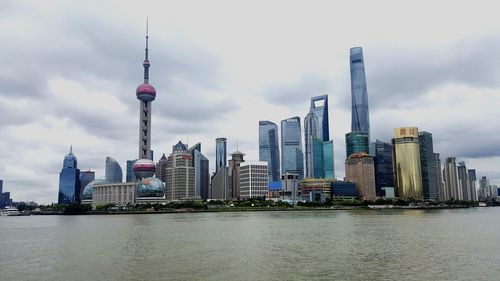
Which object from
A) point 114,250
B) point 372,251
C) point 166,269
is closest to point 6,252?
point 114,250

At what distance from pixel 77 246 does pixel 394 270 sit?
179 feet

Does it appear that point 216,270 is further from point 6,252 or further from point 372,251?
point 6,252

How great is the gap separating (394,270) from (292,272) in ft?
35.4

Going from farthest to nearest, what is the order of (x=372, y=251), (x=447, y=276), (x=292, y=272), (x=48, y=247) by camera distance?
(x=48, y=247), (x=372, y=251), (x=292, y=272), (x=447, y=276)

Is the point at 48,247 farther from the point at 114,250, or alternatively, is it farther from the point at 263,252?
the point at 263,252

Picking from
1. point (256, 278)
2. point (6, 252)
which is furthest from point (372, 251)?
point (6, 252)

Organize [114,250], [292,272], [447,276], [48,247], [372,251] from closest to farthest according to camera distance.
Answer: [447,276] < [292,272] < [372,251] < [114,250] < [48,247]

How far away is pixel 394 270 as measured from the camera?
4619cm

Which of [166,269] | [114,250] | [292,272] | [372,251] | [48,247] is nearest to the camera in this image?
[292,272]

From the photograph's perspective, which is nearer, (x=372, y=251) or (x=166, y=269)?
(x=166, y=269)

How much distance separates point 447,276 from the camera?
42.9 m

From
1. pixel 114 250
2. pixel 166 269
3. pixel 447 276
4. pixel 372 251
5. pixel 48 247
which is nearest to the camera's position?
pixel 447 276

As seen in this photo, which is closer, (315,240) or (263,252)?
(263,252)

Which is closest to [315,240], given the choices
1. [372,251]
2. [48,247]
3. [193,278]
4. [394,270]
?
[372,251]
